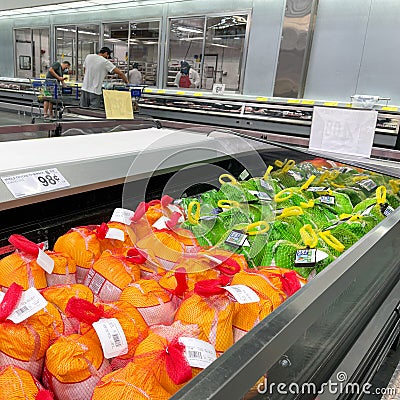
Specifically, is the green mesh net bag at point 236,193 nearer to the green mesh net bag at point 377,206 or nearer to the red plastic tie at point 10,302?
the green mesh net bag at point 377,206

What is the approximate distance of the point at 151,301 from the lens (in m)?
0.90

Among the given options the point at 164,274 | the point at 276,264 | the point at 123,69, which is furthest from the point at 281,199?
the point at 123,69

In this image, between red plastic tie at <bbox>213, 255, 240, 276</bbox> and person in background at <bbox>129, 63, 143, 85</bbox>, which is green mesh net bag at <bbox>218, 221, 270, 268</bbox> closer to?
red plastic tie at <bbox>213, 255, 240, 276</bbox>

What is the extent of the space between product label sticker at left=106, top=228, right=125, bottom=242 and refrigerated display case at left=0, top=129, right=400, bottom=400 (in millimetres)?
183

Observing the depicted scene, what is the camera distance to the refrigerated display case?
51cm

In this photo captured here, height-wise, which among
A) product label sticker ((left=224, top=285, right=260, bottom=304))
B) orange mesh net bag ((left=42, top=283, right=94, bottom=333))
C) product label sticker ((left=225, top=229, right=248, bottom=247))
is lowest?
orange mesh net bag ((left=42, top=283, right=94, bottom=333))

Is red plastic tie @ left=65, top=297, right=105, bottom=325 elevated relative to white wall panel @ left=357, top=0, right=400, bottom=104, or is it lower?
lower

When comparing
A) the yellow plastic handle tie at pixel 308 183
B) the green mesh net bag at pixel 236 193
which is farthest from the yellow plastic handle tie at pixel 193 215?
the yellow plastic handle tie at pixel 308 183

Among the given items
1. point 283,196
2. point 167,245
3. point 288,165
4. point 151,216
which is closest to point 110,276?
point 167,245

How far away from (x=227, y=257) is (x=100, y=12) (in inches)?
358

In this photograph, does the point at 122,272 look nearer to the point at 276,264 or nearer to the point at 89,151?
the point at 276,264

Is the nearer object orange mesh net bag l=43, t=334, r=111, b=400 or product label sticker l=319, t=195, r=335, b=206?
orange mesh net bag l=43, t=334, r=111, b=400

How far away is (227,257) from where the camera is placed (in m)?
1.13

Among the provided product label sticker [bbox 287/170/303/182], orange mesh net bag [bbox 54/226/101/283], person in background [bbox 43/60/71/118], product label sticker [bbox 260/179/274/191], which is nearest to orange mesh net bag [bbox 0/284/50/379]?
orange mesh net bag [bbox 54/226/101/283]
